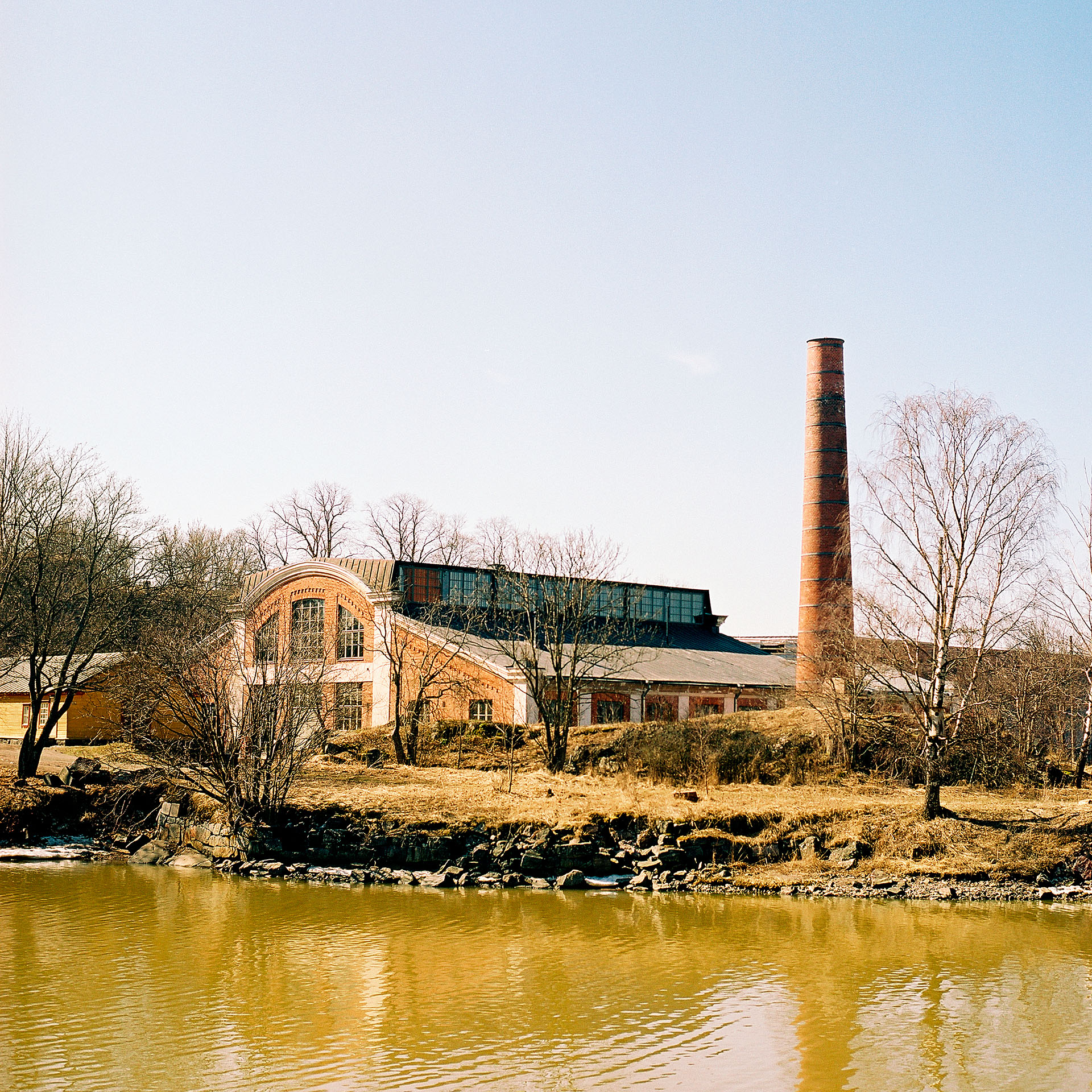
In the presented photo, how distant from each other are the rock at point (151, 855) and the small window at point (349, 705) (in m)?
14.9

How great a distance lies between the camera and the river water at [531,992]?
10367 mm

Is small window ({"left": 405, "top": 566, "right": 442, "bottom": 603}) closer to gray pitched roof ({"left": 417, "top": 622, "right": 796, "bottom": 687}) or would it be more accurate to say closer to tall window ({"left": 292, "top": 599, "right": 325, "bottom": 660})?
gray pitched roof ({"left": 417, "top": 622, "right": 796, "bottom": 687})

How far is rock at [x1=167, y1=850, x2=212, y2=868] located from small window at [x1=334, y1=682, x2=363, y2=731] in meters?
15.3

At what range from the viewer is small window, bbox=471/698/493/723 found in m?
34.5

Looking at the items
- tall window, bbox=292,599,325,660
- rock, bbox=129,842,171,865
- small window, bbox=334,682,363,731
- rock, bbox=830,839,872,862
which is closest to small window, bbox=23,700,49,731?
tall window, bbox=292,599,325,660

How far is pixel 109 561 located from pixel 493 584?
13.2 meters

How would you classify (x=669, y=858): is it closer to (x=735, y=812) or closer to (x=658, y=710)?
(x=735, y=812)

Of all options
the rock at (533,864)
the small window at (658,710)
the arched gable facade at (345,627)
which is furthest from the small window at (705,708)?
the rock at (533,864)

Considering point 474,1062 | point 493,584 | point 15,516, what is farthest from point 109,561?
point 474,1062

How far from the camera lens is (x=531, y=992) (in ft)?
43.3

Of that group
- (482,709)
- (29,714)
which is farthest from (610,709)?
(29,714)

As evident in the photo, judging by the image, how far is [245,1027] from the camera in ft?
37.9

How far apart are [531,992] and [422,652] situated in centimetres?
2329

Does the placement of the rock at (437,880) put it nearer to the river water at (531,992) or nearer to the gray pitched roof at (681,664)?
the river water at (531,992)
